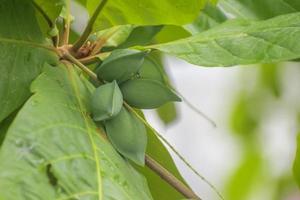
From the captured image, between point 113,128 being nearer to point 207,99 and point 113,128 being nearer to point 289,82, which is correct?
point 289,82

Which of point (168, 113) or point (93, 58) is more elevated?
point (93, 58)

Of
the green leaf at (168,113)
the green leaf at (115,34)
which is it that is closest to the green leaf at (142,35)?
the green leaf at (115,34)

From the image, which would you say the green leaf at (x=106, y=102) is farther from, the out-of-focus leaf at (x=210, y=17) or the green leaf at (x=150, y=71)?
the out-of-focus leaf at (x=210, y=17)

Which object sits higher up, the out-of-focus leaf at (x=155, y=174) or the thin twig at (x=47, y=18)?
the thin twig at (x=47, y=18)

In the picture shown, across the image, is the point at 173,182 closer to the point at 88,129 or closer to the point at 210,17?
the point at 88,129

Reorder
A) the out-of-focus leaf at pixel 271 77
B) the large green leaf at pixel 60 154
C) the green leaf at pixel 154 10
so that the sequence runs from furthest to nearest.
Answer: the out-of-focus leaf at pixel 271 77
the green leaf at pixel 154 10
the large green leaf at pixel 60 154

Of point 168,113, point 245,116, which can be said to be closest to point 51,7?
point 168,113
